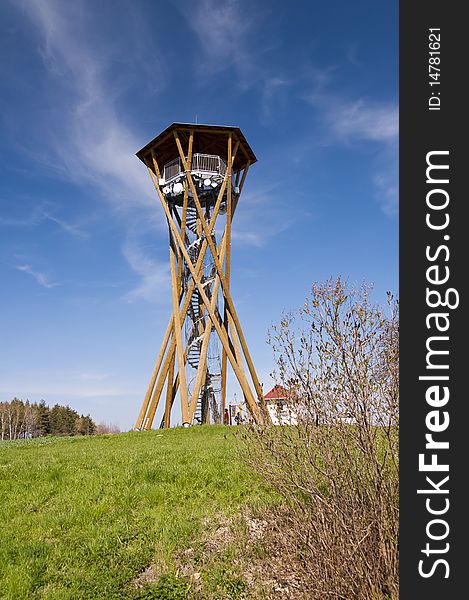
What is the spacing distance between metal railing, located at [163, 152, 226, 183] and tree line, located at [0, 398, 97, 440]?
164ft

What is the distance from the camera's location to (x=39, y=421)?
2419 inches

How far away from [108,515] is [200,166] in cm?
1349

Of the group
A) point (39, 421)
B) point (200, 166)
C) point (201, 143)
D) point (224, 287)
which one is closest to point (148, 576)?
point (224, 287)

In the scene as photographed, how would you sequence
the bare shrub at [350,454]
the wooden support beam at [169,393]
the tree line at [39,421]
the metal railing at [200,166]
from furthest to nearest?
the tree line at [39,421]
the metal railing at [200,166]
the wooden support beam at [169,393]
the bare shrub at [350,454]

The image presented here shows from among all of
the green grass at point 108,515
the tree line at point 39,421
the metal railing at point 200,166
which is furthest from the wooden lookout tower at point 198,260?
the tree line at point 39,421

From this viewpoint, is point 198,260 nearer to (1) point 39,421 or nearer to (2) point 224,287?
(2) point 224,287

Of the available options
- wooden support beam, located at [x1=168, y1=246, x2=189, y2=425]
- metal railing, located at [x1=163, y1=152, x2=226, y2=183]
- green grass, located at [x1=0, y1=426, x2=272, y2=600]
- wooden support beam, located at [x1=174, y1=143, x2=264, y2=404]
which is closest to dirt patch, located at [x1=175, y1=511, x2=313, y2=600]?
green grass, located at [x1=0, y1=426, x2=272, y2=600]

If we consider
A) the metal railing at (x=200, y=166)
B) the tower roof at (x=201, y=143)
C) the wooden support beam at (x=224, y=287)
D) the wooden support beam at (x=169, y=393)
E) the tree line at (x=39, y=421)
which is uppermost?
A: the tower roof at (x=201, y=143)

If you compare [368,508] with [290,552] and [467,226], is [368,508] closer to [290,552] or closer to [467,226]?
[290,552]

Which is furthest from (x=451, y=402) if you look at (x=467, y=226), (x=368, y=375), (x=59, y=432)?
(x=59, y=432)

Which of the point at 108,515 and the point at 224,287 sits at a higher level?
the point at 224,287

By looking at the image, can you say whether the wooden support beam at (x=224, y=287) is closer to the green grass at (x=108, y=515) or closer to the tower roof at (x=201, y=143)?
the tower roof at (x=201, y=143)

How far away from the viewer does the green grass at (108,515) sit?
4.13 meters

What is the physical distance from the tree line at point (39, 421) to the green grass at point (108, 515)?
5626cm
